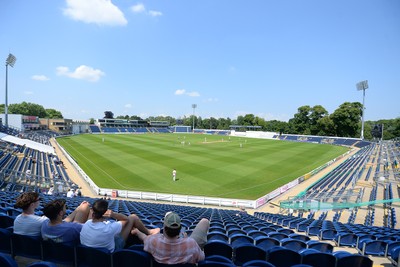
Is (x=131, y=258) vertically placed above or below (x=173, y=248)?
below

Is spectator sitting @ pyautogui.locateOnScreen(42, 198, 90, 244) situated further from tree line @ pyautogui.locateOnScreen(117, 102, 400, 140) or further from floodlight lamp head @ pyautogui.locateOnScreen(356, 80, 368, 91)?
floodlight lamp head @ pyautogui.locateOnScreen(356, 80, 368, 91)

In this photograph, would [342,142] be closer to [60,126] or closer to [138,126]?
[138,126]

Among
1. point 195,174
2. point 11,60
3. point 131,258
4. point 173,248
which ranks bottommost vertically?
point 195,174

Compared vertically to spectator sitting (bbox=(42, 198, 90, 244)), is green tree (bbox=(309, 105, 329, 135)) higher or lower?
higher

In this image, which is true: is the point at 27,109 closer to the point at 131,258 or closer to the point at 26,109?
the point at 26,109

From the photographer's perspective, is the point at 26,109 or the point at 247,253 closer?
the point at 247,253

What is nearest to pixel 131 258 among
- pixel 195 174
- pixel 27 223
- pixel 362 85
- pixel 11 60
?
pixel 27 223

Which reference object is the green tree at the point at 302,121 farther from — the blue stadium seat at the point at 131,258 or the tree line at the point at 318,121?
the blue stadium seat at the point at 131,258

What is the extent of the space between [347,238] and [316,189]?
1536cm

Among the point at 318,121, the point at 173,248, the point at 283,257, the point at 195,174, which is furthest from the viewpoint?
the point at 318,121

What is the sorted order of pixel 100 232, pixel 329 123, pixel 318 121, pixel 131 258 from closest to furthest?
pixel 131 258 → pixel 100 232 → pixel 329 123 → pixel 318 121

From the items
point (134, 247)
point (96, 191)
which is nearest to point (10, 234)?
point (134, 247)

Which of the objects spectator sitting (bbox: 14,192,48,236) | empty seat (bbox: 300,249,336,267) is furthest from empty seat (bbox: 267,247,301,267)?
spectator sitting (bbox: 14,192,48,236)

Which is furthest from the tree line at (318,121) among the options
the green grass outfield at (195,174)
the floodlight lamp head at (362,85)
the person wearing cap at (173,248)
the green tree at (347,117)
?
the person wearing cap at (173,248)
